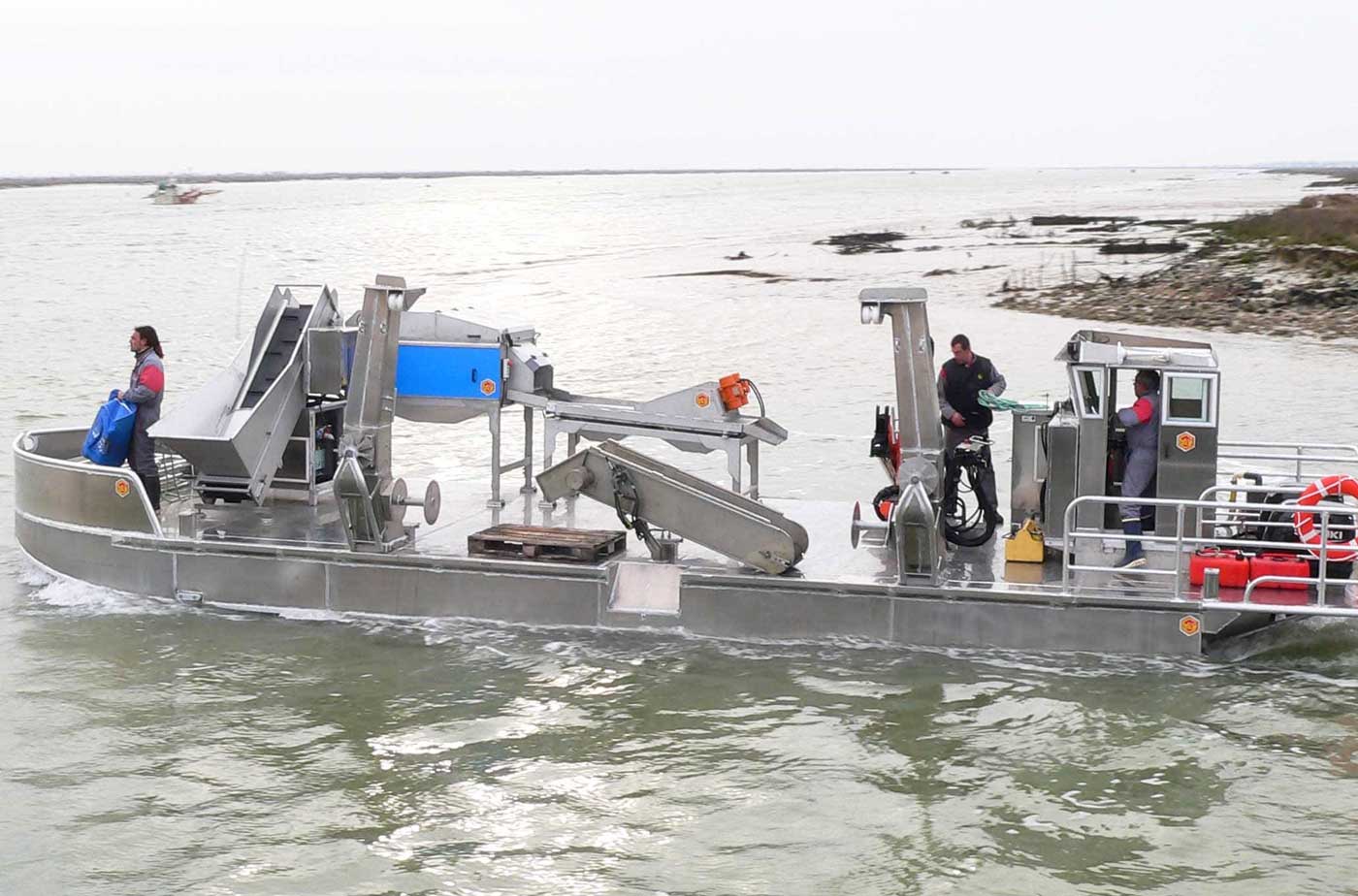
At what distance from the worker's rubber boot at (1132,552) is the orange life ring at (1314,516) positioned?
1.22m

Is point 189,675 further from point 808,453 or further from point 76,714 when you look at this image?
point 808,453

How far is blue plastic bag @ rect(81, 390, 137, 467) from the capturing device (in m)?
13.9

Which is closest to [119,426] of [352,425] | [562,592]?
[352,425]

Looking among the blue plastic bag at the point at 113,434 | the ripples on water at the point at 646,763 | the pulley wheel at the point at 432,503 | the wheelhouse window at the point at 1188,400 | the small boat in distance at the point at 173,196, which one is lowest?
the ripples on water at the point at 646,763

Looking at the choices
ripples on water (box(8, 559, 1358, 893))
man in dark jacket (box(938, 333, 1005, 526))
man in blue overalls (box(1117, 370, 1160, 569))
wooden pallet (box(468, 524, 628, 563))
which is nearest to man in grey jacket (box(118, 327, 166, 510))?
ripples on water (box(8, 559, 1358, 893))

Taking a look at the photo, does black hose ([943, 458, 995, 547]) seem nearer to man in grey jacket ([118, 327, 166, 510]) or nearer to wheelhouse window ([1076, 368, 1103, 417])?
wheelhouse window ([1076, 368, 1103, 417])

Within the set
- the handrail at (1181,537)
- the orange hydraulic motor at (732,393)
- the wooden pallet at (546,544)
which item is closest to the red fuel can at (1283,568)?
the handrail at (1181,537)

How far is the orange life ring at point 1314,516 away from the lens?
11594 mm

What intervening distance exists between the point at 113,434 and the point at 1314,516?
11.0 metres

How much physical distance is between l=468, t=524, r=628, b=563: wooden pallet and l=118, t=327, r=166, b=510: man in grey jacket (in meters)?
3.50

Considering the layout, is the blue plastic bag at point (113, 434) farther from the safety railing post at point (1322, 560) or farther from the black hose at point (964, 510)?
the safety railing post at point (1322, 560)

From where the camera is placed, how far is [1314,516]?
40.1ft

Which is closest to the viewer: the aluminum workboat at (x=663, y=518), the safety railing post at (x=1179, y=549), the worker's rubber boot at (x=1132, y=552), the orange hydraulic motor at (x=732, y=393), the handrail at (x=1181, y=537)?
the handrail at (x=1181, y=537)

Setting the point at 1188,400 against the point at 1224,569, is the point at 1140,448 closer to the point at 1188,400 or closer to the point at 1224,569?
the point at 1188,400
